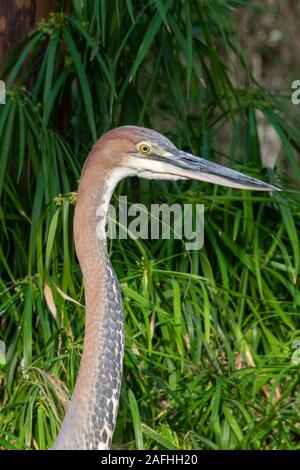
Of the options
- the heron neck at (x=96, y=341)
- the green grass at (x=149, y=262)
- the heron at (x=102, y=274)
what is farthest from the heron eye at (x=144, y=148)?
the green grass at (x=149, y=262)

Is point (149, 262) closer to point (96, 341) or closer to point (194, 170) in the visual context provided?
point (194, 170)

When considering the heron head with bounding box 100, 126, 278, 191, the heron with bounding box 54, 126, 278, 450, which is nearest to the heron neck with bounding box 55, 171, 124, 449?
the heron with bounding box 54, 126, 278, 450

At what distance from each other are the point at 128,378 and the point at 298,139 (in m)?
1.49

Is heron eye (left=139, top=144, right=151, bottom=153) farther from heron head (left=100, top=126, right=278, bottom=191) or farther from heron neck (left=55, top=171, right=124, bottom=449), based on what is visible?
A: heron neck (left=55, top=171, right=124, bottom=449)

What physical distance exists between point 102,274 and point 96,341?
0.20 meters

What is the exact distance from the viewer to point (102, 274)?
10.1 ft

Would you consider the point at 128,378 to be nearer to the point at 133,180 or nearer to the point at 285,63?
the point at 133,180

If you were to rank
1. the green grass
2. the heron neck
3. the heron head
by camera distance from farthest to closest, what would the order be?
the green grass → the heron head → the heron neck

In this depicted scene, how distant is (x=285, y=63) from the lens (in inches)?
320

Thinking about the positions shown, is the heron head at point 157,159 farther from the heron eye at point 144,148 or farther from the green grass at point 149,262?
the green grass at point 149,262

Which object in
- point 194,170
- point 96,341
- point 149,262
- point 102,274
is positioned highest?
point 149,262

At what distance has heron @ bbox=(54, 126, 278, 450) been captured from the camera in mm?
3037

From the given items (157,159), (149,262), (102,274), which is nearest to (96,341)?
(102,274)

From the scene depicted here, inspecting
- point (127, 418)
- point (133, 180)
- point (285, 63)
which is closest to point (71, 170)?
point (133, 180)
